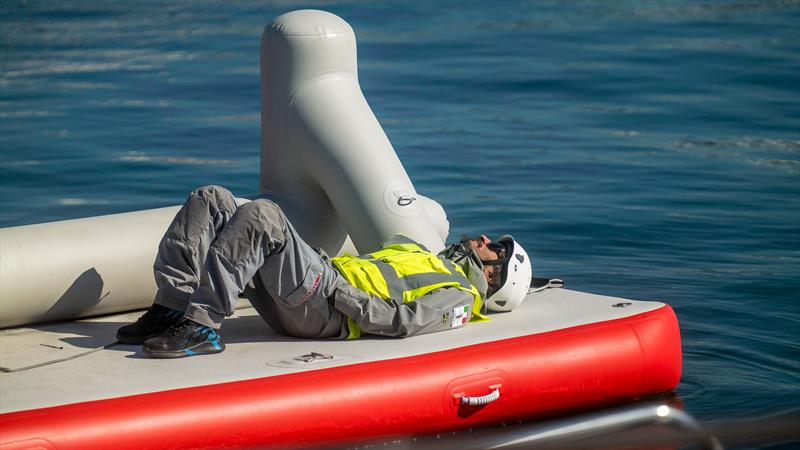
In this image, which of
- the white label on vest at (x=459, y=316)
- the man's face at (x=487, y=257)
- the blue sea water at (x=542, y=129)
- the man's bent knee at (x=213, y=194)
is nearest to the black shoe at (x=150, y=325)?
the man's bent knee at (x=213, y=194)

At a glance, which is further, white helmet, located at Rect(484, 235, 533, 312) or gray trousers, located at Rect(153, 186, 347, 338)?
white helmet, located at Rect(484, 235, 533, 312)

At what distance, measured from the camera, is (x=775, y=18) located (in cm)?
1484

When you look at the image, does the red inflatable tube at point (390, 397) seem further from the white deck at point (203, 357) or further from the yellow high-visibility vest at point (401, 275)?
the yellow high-visibility vest at point (401, 275)

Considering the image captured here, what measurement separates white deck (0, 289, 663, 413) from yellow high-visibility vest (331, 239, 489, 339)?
0.49ft

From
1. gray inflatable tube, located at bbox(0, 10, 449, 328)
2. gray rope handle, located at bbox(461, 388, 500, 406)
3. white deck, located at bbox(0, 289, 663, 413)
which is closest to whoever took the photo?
white deck, located at bbox(0, 289, 663, 413)

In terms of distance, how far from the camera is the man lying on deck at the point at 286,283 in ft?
12.3

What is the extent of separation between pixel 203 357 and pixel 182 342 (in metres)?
0.08

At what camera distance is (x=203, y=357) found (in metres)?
3.79

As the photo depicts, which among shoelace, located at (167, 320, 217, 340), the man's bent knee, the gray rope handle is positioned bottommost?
the gray rope handle

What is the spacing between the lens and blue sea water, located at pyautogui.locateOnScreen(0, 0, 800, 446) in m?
6.32

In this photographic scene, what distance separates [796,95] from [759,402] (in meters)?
7.11

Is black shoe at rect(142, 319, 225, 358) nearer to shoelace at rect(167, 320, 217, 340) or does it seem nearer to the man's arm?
shoelace at rect(167, 320, 217, 340)

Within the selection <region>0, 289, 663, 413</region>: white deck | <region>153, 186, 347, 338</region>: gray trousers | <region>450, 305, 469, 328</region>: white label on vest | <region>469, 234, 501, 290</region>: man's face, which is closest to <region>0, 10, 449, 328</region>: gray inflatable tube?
<region>0, 289, 663, 413</region>: white deck

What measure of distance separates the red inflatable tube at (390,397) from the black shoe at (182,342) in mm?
314
